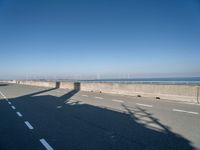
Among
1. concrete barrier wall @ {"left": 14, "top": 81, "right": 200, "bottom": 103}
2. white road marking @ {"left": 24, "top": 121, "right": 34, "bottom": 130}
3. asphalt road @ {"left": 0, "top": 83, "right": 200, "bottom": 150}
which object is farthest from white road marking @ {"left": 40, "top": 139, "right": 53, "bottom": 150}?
concrete barrier wall @ {"left": 14, "top": 81, "right": 200, "bottom": 103}

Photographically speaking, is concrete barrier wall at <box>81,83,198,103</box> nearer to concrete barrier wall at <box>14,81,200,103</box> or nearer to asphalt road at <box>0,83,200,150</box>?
concrete barrier wall at <box>14,81,200,103</box>

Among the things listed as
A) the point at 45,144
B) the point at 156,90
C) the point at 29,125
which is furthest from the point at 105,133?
the point at 156,90

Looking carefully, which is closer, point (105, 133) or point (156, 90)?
point (105, 133)

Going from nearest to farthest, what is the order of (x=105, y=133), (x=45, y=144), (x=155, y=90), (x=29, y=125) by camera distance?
(x=45, y=144), (x=105, y=133), (x=29, y=125), (x=155, y=90)

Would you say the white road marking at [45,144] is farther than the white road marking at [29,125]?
No

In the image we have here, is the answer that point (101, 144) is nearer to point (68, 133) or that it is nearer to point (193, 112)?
point (68, 133)

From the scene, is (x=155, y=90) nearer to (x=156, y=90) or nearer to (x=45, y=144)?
(x=156, y=90)

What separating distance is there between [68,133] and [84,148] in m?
1.63

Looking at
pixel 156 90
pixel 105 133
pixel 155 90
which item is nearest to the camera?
pixel 105 133

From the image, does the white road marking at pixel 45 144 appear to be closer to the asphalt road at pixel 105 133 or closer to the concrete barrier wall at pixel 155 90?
the asphalt road at pixel 105 133

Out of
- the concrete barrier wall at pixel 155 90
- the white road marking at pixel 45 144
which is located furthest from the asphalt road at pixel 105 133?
the concrete barrier wall at pixel 155 90

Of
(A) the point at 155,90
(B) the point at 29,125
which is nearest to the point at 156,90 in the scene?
(A) the point at 155,90

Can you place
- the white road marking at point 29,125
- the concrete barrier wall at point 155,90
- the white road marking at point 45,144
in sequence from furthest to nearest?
the concrete barrier wall at point 155,90 → the white road marking at point 29,125 → the white road marking at point 45,144

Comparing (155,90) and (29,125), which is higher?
(155,90)
